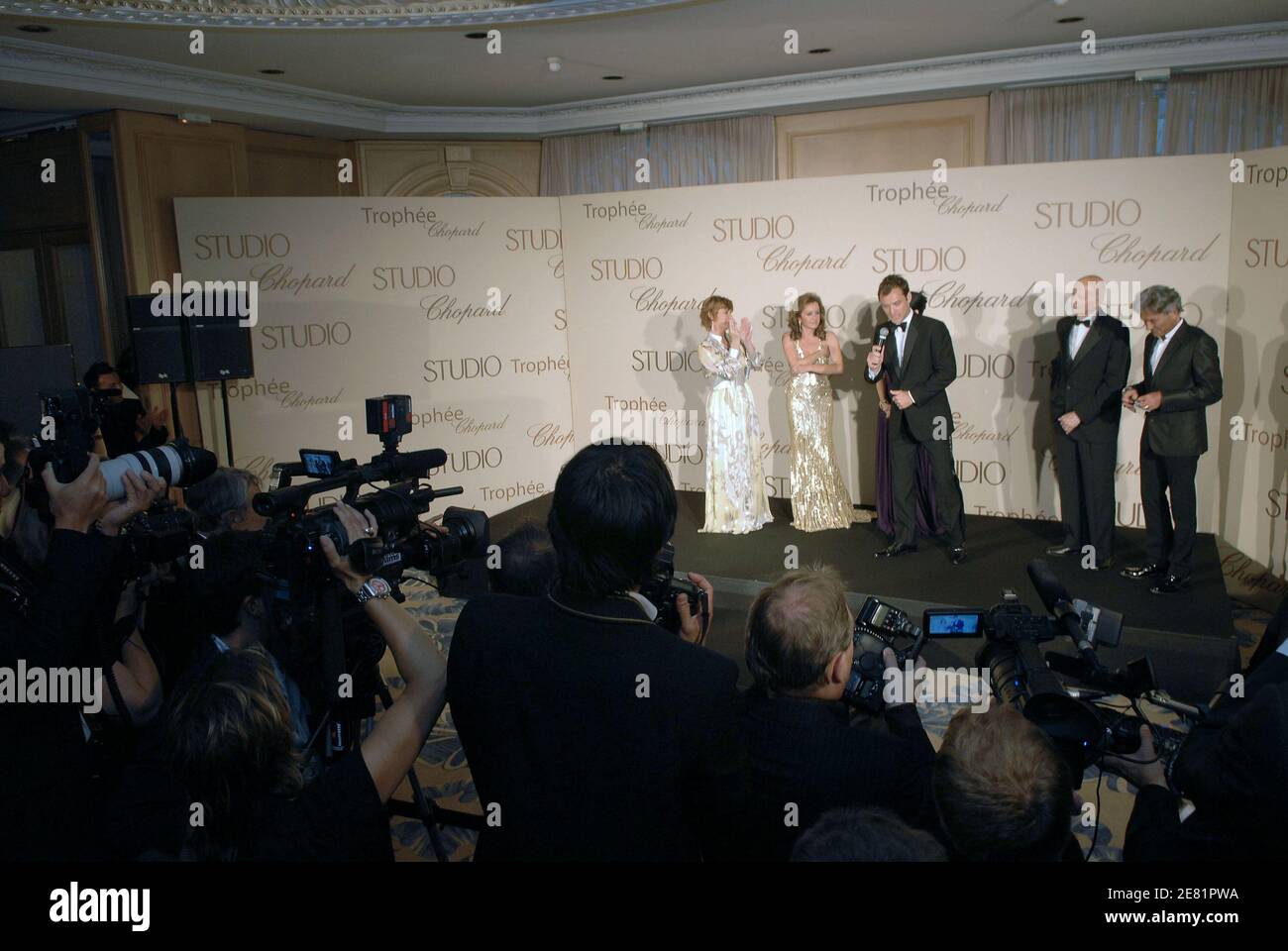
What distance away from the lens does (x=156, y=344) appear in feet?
15.9

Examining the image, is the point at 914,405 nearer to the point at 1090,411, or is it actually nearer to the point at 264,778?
the point at 1090,411

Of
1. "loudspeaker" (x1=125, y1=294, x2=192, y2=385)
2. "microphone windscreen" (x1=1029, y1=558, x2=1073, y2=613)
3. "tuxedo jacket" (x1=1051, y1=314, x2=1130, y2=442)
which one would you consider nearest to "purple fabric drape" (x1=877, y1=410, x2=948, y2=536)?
"tuxedo jacket" (x1=1051, y1=314, x2=1130, y2=442)

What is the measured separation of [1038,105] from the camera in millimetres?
6266

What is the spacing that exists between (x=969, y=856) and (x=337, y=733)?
3.50 ft

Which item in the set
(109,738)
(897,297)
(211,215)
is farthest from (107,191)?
(109,738)

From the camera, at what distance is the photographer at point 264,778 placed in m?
1.33

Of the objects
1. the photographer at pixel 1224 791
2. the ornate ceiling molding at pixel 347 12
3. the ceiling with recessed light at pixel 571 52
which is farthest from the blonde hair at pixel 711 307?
the photographer at pixel 1224 791

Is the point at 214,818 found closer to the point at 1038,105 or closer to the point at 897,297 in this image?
the point at 897,297

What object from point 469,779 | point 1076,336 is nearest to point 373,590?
point 469,779

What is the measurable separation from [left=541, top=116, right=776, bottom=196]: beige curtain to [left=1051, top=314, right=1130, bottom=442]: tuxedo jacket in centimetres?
313

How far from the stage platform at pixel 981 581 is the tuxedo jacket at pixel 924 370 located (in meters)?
0.70

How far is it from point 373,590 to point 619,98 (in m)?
6.26

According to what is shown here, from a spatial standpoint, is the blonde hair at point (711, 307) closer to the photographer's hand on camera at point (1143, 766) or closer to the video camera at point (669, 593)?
the video camera at point (669, 593)

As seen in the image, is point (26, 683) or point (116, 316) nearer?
point (26, 683)
